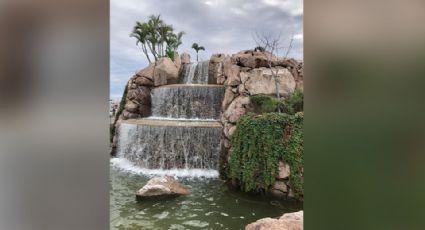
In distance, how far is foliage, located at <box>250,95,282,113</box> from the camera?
21.6 ft

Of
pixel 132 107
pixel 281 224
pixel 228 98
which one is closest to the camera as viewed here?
pixel 281 224

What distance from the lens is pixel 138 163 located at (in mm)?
6996

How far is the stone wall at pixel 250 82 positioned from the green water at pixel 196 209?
1.31m

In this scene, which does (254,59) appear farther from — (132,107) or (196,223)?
(196,223)

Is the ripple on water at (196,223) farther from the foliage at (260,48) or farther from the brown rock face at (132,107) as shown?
the brown rock face at (132,107)

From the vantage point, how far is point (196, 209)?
4434mm

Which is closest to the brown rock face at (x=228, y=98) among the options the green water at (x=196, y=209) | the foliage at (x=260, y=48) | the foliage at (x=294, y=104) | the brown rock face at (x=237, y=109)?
the brown rock face at (x=237, y=109)

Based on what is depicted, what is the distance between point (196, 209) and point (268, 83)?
4.21 m

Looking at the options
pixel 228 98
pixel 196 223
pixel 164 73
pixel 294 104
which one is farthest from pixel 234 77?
pixel 196 223

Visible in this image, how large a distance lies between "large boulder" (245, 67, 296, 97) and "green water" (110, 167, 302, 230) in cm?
298

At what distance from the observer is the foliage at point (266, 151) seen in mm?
4887
